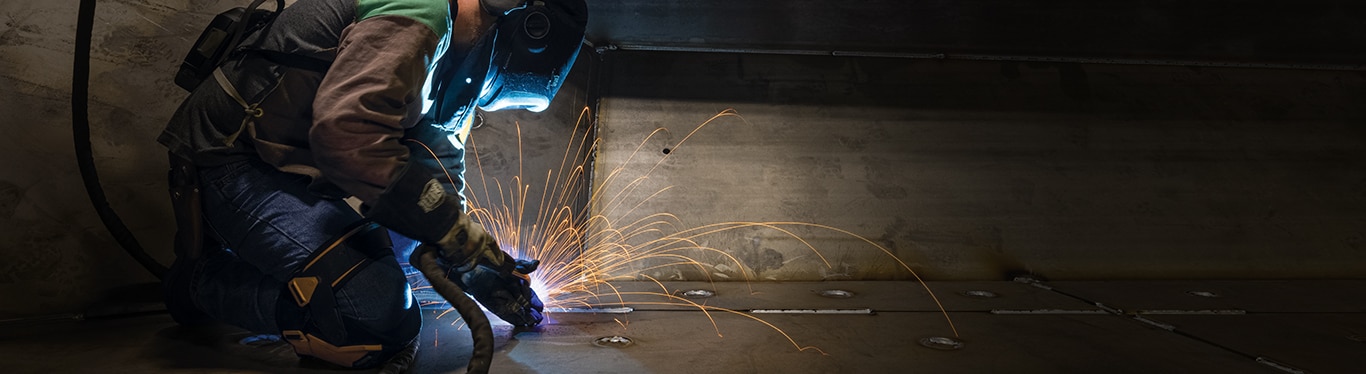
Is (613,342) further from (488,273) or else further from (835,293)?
(835,293)

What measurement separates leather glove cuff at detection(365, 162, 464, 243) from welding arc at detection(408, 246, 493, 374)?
5 cm

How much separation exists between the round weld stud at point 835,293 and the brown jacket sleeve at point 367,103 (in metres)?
1.42

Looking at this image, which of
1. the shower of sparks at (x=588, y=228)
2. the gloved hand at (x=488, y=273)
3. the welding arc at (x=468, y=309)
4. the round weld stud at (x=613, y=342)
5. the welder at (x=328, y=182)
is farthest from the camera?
the shower of sparks at (x=588, y=228)

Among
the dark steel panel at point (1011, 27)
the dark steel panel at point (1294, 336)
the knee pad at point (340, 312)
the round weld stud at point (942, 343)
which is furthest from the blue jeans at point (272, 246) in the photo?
the dark steel panel at point (1294, 336)

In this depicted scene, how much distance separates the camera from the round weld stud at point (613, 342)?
1989 mm

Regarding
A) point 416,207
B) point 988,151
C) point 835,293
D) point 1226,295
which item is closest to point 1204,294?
point 1226,295

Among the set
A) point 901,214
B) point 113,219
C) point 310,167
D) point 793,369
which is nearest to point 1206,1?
point 901,214

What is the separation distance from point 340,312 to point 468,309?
323 mm

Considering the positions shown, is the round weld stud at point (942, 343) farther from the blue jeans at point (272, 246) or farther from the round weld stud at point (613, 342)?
the blue jeans at point (272, 246)

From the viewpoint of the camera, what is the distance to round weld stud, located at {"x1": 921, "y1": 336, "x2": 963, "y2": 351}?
2014 mm

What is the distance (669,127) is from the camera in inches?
125

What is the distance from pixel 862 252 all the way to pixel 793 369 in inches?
51.4

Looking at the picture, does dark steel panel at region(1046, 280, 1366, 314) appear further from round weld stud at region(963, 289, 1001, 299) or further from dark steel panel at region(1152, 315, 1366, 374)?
round weld stud at region(963, 289, 1001, 299)

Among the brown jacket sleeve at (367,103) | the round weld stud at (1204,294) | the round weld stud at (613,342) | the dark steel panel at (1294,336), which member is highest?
the brown jacket sleeve at (367,103)
